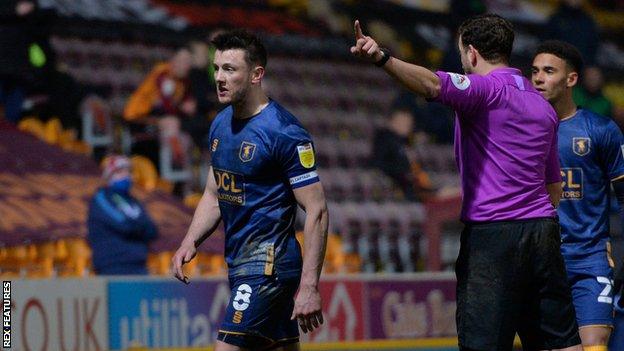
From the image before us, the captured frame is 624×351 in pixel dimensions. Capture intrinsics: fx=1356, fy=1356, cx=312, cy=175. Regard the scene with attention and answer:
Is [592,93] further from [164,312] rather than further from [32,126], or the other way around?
[164,312]

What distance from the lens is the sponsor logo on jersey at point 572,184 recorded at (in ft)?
23.8

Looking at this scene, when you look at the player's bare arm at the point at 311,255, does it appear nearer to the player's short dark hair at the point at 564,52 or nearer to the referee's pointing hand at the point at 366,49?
the referee's pointing hand at the point at 366,49

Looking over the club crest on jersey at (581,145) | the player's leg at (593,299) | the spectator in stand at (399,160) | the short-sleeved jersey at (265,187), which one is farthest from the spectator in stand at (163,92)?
the short-sleeved jersey at (265,187)

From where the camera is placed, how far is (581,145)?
24.0 ft

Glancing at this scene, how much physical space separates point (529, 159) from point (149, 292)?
4.40 metres

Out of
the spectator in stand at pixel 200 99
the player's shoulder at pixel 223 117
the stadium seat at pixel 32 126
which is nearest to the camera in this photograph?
the player's shoulder at pixel 223 117

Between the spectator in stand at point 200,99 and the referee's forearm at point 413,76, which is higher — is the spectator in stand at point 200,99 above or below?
above

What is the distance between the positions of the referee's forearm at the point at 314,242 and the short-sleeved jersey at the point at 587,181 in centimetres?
185

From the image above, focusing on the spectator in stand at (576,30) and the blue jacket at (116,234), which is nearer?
the blue jacket at (116,234)

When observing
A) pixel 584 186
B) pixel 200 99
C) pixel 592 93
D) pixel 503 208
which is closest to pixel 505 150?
pixel 503 208

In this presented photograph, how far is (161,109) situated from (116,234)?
259 centimetres

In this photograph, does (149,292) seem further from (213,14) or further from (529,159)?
(213,14)

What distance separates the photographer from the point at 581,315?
721 cm

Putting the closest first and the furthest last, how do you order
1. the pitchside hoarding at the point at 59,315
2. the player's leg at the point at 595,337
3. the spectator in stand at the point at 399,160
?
the player's leg at the point at 595,337
the pitchside hoarding at the point at 59,315
the spectator in stand at the point at 399,160
